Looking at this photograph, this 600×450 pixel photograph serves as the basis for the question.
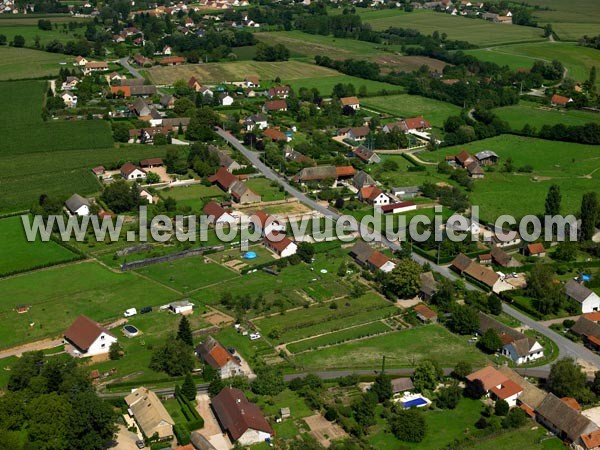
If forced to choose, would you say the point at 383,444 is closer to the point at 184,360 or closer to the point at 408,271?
the point at 184,360

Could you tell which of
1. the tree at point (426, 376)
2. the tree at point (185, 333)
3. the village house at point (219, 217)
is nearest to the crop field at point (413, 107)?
the village house at point (219, 217)

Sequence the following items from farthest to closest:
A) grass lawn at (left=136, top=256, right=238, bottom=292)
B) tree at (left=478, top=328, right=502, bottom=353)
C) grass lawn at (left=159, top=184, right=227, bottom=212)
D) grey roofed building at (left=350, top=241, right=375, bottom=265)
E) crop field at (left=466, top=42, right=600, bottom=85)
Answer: crop field at (left=466, top=42, right=600, bottom=85), grass lawn at (left=159, top=184, right=227, bottom=212), grey roofed building at (left=350, top=241, right=375, bottom=265), grass lawn at (left=136, top=256, right=238, bottom=292), tree at (left=478, top=328, right=502, bottom=353)

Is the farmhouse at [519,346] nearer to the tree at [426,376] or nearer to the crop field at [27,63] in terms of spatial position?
the tree at [426,376]

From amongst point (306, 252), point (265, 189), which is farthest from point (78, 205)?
point (306, 252)

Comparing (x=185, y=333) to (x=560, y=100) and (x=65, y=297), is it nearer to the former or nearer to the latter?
(x=65, y=297)

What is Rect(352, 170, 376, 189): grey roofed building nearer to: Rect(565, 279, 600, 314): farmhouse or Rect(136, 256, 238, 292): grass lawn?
Rect(136, 256, 238, 292): grass lawn

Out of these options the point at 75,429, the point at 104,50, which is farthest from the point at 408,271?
→ the point at 104,50

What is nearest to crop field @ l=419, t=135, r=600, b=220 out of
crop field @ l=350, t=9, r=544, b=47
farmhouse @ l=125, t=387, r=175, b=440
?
farmhouse @ l=125, t=387, r=175, b=440
